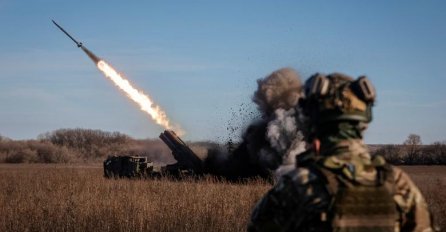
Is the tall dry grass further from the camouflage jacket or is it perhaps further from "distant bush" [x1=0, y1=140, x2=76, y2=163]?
"distant bush" [x1=0, y1=140, x2=76, y2=163]

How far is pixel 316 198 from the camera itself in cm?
327

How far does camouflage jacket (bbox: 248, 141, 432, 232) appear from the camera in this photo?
3270 mm

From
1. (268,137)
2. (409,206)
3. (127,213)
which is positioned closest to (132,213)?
(127,213)

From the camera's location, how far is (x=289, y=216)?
3.33 meters

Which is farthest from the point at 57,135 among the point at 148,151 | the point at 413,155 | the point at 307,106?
the point at 307,106

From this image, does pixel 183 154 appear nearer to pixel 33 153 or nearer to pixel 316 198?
pixel 316 198

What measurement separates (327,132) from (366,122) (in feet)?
0.77

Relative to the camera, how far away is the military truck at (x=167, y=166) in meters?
29.3

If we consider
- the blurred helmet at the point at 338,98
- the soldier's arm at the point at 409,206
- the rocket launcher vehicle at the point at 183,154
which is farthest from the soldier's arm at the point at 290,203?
the rocket launcher vehicle at the point at 183,154

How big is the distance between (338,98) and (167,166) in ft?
87.6

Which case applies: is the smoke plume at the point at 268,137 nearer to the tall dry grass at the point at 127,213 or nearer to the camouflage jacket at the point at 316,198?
the tall dry grass at the point at 127,213

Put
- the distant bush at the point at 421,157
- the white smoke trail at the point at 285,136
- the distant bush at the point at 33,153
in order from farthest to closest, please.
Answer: the distant bush at the point at 33,153
the distant bush at the point at 421,157
the white smoke trail at the point at 285,136

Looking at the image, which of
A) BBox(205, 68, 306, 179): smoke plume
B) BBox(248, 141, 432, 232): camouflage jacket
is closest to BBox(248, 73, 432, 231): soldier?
BBox(248, 141, 432, 232): camouflage jacket

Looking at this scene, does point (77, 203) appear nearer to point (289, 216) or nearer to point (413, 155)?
point (289, 216)
